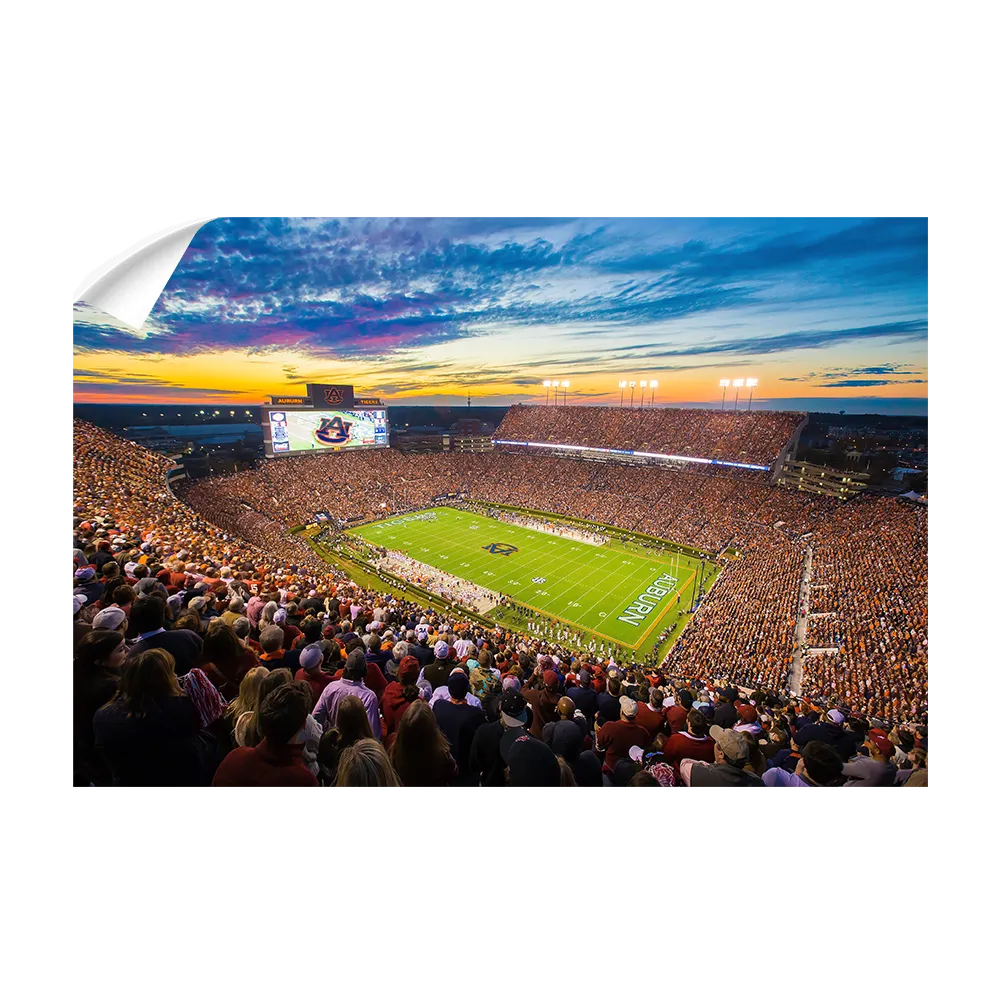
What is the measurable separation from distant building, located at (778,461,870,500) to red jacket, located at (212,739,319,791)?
32.0 m

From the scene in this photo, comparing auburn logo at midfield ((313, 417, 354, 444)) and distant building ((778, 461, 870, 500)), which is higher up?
auburn logo at midfield ((313, 417, 354, 444))

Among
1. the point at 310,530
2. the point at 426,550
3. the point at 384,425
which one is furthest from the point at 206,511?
the point at 384,425

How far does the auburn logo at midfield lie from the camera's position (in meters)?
37.8

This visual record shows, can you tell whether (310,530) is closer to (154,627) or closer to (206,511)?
(206,511)

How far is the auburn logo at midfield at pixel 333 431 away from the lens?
124 feet

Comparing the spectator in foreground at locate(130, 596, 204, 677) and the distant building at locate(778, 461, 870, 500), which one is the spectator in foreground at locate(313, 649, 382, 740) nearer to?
the spectator in foreground at locate(130, 596, 204, 677)

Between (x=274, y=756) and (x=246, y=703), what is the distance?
33.1 inches

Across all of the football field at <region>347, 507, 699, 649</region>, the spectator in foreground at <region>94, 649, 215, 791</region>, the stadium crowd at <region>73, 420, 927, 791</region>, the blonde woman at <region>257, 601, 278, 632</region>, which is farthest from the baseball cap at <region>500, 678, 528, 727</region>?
the football field at <region>347, 507, 699, 649</region>

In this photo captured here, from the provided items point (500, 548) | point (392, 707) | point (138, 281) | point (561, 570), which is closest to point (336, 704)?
point (392, 707)

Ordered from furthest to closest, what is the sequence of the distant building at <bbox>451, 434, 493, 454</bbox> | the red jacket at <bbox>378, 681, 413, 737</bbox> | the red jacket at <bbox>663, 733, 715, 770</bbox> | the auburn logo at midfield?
the distant building at <bbox>451, 434, 493, 454</bbox>
the auburn logo at midfield
the red jacket at <bbox>378, 681, 413, 737</bbox>
the red jacket at <bbox>663, 733, 715, 770</bbox>

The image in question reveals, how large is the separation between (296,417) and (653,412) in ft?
106

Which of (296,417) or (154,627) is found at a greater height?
(296,417)

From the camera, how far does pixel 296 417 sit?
36.4m

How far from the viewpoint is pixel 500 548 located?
27.5 metres
